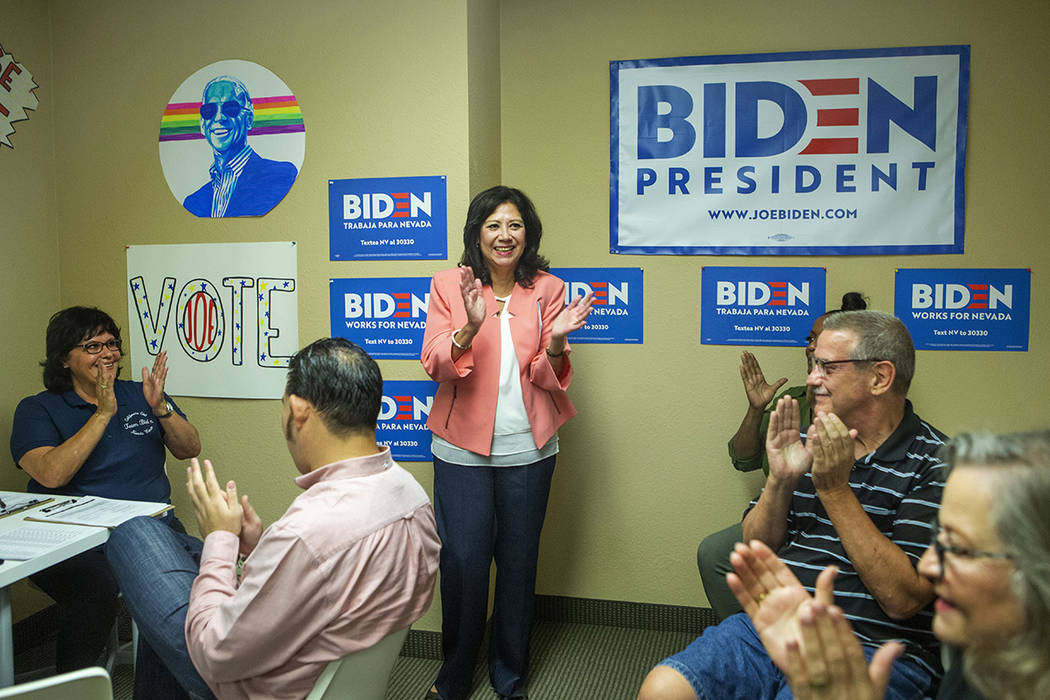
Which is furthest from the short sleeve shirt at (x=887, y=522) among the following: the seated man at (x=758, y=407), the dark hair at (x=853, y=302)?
the dark hair at (x=853, y=302)

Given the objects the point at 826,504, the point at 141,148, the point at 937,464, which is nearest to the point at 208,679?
the point at 826,504

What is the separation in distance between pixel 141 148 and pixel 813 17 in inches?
108

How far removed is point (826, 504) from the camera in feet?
5.10

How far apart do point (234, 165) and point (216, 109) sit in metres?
0.24

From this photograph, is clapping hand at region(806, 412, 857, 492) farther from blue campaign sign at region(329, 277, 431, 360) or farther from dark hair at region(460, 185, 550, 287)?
blue campaign sign at region(329, 277, 431, 360)

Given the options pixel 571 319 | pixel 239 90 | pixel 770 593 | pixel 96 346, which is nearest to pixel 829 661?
pixel 770 593

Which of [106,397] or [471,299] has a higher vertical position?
[471,299]

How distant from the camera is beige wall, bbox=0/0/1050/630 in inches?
109

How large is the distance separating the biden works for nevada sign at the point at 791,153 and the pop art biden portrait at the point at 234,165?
4.49 feet

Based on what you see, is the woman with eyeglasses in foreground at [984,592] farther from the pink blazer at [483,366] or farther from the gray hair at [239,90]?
the gray hair at [239,90]

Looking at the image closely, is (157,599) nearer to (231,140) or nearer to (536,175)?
(231,140)

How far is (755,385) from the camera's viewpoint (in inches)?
107

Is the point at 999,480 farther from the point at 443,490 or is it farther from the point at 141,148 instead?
the point at 141,148

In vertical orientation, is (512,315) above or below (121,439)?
above
